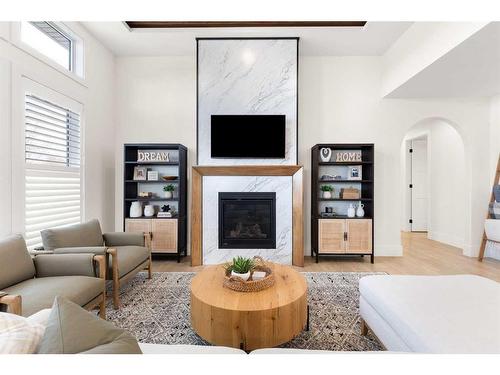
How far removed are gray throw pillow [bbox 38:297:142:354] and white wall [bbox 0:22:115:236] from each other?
2.19 metres

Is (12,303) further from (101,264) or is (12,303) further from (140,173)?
(140,173)

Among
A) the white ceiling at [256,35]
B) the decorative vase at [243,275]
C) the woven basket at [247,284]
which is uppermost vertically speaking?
the white ceiling at [256,35]

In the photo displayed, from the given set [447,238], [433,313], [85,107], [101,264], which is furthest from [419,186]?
[85,107]

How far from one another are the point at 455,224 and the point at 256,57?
4676 mm

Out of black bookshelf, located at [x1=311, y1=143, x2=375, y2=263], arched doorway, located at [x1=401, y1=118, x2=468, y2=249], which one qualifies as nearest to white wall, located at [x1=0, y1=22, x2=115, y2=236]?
black bookshelf, located at [x1=311, y1=143, x2=375, y2=263]

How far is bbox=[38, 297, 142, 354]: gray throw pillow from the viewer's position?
0.73 m

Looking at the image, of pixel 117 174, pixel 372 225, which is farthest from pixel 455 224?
pixel 117 174

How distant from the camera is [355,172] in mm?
4188

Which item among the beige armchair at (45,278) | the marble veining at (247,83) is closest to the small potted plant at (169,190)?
the marble veining at (247,83)

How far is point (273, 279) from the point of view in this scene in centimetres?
212

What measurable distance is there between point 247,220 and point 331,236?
125 cm

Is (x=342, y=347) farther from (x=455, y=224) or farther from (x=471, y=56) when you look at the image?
(x=455, y=224)

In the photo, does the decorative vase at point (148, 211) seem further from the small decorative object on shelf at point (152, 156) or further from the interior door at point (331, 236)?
the interior door at point (331, 236)

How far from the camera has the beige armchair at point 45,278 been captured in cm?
169
